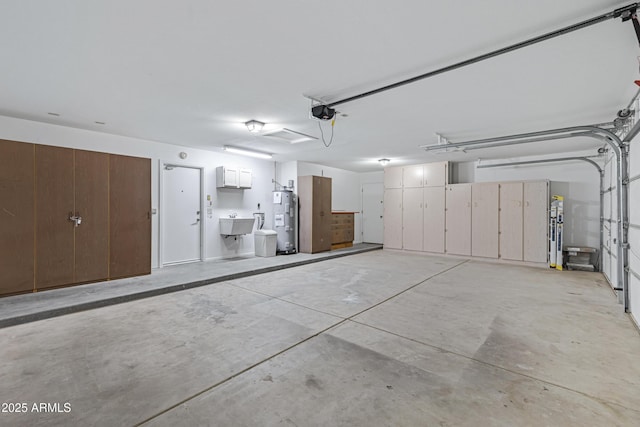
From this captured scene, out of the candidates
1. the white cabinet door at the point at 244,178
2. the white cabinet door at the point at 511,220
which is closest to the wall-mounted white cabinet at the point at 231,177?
the white cabinet door at the point at 244,178

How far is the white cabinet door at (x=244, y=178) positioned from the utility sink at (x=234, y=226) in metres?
0.88

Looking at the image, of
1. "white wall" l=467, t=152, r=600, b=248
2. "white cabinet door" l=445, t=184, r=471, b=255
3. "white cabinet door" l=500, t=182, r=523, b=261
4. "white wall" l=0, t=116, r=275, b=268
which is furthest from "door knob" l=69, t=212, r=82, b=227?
"white wall" l=467, t=152, r=600, b=248

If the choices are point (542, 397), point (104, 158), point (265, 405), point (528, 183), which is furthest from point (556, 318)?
point (104, 158)

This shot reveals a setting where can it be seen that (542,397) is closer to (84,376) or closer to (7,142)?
(84,376)

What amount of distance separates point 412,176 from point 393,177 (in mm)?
603

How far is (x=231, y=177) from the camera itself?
6832mm

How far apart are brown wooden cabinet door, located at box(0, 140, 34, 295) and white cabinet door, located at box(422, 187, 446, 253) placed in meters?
8.33

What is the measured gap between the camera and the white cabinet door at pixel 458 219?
24.7 feet

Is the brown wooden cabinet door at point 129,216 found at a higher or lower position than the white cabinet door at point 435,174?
lower

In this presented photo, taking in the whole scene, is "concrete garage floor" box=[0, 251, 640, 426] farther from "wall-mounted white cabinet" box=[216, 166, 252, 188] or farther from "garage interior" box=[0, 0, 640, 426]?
"wall-mounted white cabinet" box=[216, 166, 252, 188]

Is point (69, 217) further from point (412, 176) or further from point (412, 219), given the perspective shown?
point (412, 176)

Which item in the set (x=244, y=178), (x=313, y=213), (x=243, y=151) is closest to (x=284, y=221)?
(x=313, y=213)

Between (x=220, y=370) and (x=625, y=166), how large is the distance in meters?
5.28

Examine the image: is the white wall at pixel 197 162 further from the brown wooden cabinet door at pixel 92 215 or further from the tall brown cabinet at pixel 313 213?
the tall brown cabinet at pixel 313 213
